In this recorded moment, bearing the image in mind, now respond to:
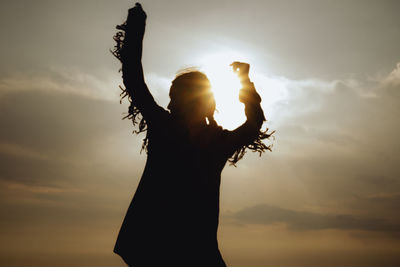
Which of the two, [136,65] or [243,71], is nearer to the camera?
[136,65]

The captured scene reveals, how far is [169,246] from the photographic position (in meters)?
3.50

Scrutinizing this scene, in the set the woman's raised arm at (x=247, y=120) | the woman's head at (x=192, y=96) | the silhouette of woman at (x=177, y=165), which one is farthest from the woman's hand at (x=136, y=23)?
the woman's raised arm at (x=247, y=120)

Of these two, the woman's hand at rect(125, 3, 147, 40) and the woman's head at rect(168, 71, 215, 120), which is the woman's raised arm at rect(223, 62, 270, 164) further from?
the woman's hand at rect(125, 3, 147, 40)

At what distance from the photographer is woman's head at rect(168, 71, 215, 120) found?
395cm

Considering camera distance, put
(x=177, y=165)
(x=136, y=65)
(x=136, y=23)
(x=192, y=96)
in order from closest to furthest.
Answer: (x=136, y=65) < (x=136, y=23) < (x=177, y=165) < (x=192, y=96)

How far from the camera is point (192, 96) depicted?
3.99m

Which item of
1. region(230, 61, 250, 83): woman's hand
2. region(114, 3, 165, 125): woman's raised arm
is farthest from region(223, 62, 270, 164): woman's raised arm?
region(114, 3, 165, 125): woman's raised arm

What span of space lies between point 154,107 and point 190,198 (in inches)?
36.4

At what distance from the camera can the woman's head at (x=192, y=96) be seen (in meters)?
3.95

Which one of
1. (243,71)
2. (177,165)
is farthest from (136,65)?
(243,71)

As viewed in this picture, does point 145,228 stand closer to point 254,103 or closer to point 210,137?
point 210,137

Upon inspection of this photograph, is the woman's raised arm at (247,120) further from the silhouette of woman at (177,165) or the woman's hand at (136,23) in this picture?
the woman's hand at (136,23)

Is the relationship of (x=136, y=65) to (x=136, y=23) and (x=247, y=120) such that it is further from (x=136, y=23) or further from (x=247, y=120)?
(x=247, y=120)

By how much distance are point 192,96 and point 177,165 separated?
73cm
